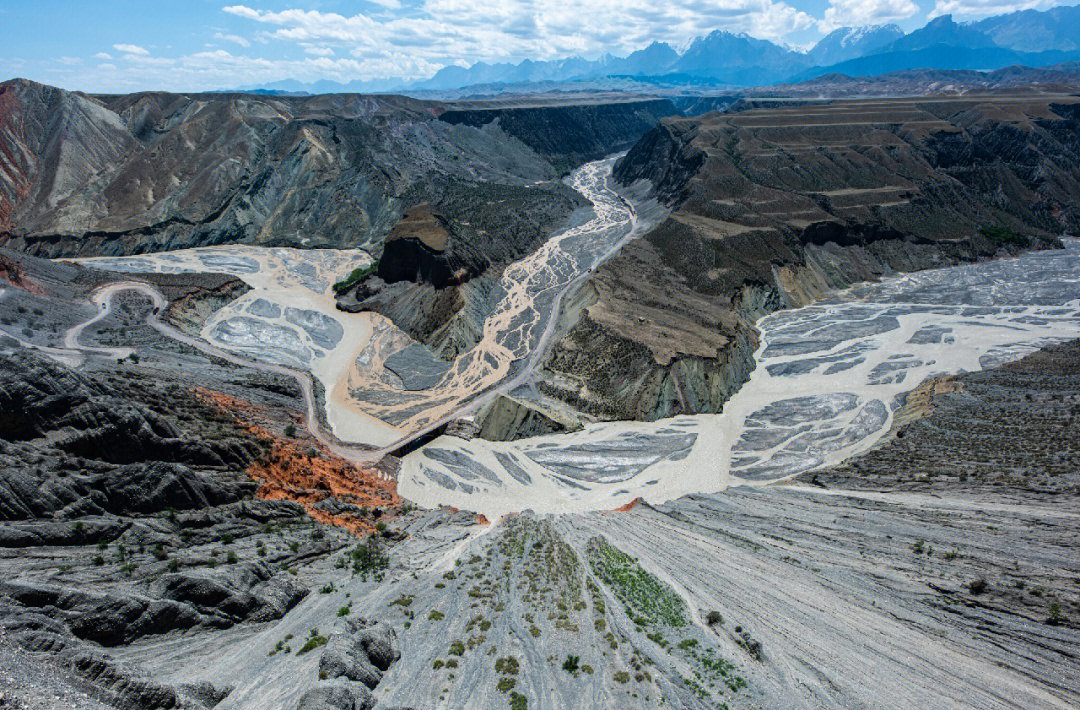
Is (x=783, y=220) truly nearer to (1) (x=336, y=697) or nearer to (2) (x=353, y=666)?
(2) (x=353, y=666)

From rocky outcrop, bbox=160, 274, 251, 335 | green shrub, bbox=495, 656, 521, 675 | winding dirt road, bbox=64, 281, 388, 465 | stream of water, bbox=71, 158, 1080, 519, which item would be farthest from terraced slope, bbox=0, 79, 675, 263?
green shrub, bbox=495, 656, 521, 675

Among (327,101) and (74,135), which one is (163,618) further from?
(327,101)

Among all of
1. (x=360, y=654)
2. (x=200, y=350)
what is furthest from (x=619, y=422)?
(x=200, y=350)

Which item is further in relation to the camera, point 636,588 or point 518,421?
point 518,421

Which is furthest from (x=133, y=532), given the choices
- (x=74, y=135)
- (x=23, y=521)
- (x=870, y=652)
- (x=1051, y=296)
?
A: (x=74, y=135)

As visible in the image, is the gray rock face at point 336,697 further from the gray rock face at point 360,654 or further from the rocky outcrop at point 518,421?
the rocky outcrop at point 518,421

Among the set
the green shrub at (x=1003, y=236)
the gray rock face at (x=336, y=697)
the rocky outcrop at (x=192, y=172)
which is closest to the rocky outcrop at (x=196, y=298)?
the rocky outcrop at (x=192, y=172)

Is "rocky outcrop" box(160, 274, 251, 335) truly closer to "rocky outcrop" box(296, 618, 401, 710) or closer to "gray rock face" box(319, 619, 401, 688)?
"gray rock face" box(319, 619, 401, 688)
